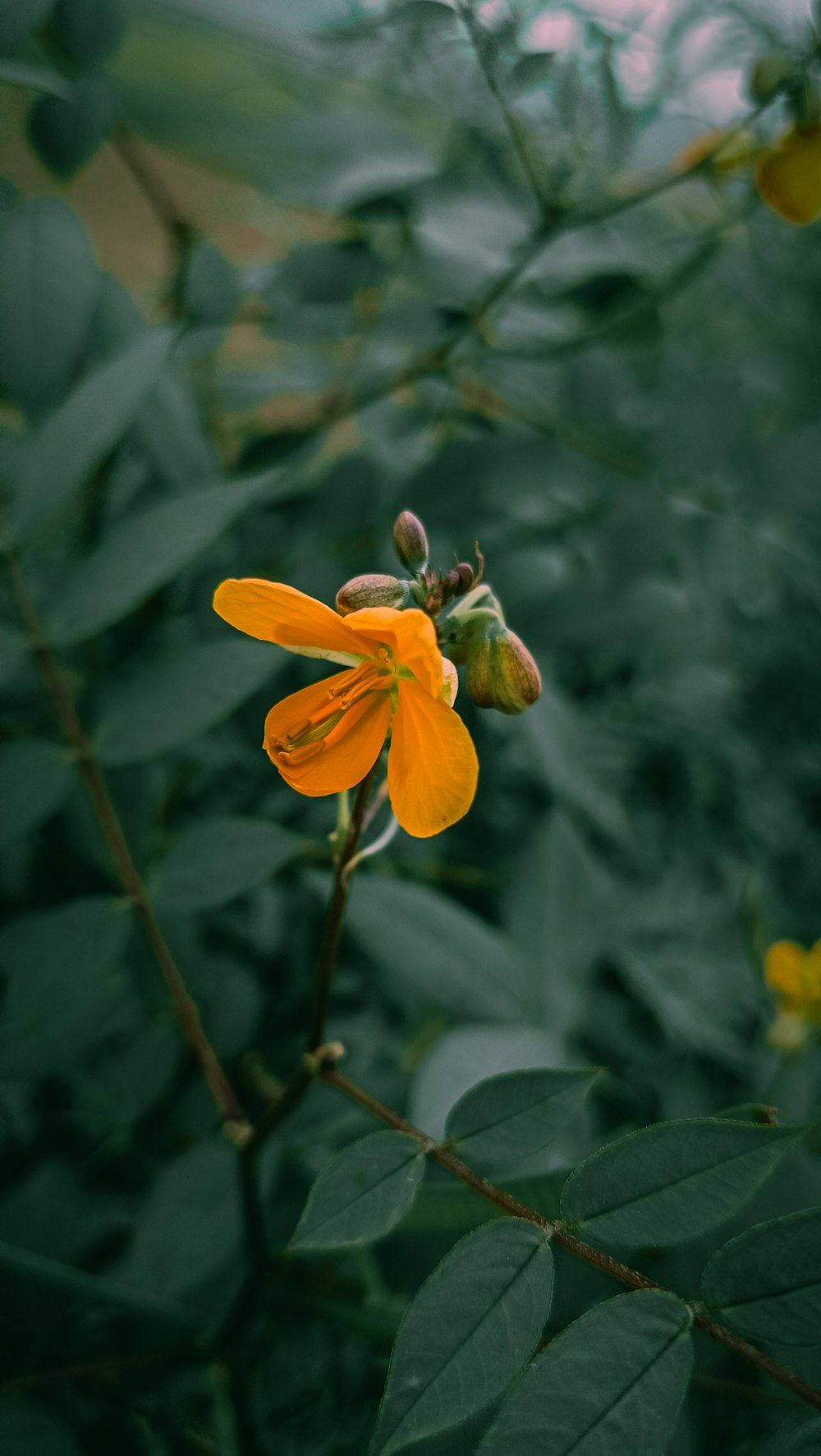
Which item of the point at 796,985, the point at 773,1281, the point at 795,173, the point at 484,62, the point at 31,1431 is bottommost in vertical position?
the point at 796,985

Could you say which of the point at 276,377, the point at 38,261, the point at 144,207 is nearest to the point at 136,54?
the point at 144,207

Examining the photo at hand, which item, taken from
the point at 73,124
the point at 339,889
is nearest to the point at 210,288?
the point at 73,124

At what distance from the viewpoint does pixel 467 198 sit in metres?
0.70

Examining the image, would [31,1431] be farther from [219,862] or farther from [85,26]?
[85,26]

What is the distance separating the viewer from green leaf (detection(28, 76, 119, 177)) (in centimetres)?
50

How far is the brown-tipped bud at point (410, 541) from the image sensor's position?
1.07ft

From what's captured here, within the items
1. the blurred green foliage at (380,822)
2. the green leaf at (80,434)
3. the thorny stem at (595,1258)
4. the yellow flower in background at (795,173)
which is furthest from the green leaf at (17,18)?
the thorny stem at (595,1258)

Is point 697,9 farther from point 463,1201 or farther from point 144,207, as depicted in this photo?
point 144,207

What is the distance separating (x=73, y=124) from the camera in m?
0.50

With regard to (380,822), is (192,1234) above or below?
below

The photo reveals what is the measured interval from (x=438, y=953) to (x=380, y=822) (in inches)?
6.7

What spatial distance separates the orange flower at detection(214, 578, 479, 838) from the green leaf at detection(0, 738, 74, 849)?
0.56ft

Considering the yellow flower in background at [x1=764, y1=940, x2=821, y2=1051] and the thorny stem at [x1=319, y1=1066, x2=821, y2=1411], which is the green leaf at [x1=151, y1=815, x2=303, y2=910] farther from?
the yellow flower in background at [x1=764, y1=940, x2=821, y2=1051]

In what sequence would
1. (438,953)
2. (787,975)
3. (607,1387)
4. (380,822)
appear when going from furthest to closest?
(787,975), (438,953), (380,822), (607,1387)
